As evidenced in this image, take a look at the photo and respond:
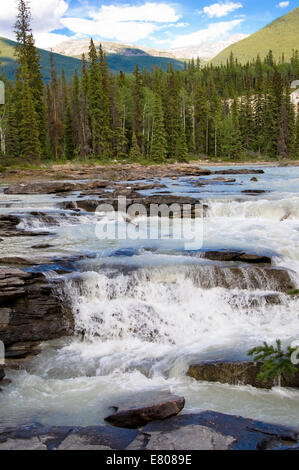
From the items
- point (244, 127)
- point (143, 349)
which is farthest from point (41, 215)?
point (244, 127)

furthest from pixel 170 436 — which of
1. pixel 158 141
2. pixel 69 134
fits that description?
pixel 69 134

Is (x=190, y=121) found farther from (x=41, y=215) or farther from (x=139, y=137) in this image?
(x=41, y=215)

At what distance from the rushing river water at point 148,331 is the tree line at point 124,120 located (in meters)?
36.5

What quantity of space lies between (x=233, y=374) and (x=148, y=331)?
241cm

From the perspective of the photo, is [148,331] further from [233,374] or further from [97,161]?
[97,161]

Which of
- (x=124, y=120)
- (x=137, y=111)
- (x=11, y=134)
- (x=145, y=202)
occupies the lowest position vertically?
(x=145, y=202)

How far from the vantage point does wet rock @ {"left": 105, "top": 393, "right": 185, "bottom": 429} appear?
5398 millimetres

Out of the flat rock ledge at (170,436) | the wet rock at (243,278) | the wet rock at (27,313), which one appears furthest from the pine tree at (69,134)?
the flat rock ledge at (170,436)

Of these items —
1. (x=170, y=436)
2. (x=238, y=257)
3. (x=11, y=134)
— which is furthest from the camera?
(x=11, y=134)

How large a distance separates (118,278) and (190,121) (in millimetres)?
68426

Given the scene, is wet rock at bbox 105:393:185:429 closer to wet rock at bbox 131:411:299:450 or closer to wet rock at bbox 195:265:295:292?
wet rock at bbox 131:411:299:450

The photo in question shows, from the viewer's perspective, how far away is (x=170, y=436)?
16.3 feet

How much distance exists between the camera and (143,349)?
816 centimetres

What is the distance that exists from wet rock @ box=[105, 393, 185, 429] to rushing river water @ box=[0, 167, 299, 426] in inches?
12.0
